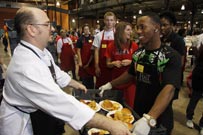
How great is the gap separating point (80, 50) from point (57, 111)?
3.51m

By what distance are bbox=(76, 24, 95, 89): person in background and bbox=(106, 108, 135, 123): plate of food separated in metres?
2.17

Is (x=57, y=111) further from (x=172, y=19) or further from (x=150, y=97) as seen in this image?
(x=172, y=19)

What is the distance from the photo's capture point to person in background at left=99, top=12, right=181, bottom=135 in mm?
1461

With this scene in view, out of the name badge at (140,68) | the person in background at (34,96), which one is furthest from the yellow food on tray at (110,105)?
the person in background at (34,96)

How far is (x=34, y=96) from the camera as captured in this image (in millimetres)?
1015

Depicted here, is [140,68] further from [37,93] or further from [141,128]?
[37,93]

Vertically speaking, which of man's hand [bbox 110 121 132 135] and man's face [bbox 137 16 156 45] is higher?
man's face [bbox 137 16 156 45]

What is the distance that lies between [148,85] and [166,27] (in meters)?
1.52

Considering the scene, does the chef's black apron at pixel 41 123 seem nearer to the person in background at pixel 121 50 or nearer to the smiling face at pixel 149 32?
the smiling face at pixel 149 32

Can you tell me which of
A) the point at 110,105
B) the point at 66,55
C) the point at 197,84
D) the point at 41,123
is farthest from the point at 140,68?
the point at 66,55

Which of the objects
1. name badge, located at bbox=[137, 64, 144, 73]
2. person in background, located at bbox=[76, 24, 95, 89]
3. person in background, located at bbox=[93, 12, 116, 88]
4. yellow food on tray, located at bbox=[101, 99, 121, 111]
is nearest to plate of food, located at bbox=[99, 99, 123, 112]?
yellow food on tray, located at bbox=[101, 99, 121, 111]

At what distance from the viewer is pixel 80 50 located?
446 centimetres

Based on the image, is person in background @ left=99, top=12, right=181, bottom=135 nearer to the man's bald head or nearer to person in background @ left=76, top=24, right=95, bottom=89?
the man's bald head

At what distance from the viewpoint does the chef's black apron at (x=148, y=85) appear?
1548 mm
